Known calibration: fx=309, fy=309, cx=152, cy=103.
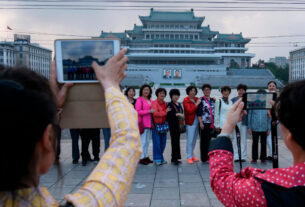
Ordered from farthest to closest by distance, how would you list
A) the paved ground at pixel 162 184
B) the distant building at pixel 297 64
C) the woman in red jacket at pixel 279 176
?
the distant building at pixel 297 64 → the paved ground at pixel 162 184 → the woman in red jacket at pixel 279 176

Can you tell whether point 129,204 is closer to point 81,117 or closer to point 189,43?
point 81,117

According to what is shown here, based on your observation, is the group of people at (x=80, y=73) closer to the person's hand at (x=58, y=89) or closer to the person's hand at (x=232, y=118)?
the person's hand at (x=58, y=89)

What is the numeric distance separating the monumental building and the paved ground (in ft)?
123

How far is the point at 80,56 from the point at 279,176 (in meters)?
0.82

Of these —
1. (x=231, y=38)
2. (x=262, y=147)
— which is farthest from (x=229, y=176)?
(x=231, y=38)

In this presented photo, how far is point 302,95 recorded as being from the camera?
0.97 meters

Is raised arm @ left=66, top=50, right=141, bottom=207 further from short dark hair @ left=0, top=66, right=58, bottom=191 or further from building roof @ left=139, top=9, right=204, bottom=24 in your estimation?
building roof @ left=139, top=9, right=204, bottom=24

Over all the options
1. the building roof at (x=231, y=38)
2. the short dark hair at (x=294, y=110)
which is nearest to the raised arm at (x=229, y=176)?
the short dark hair at (x=294, y=110)

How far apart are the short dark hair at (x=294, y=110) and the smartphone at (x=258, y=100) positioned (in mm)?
570

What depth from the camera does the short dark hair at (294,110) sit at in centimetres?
96

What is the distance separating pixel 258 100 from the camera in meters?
1.69

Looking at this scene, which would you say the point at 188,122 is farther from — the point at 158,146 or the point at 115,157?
the point at 115,157

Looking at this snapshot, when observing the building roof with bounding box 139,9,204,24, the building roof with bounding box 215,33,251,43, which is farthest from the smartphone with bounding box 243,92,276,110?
the building roof with bounding box 215,33,251,43

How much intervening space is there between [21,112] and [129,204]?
11.2 ft
